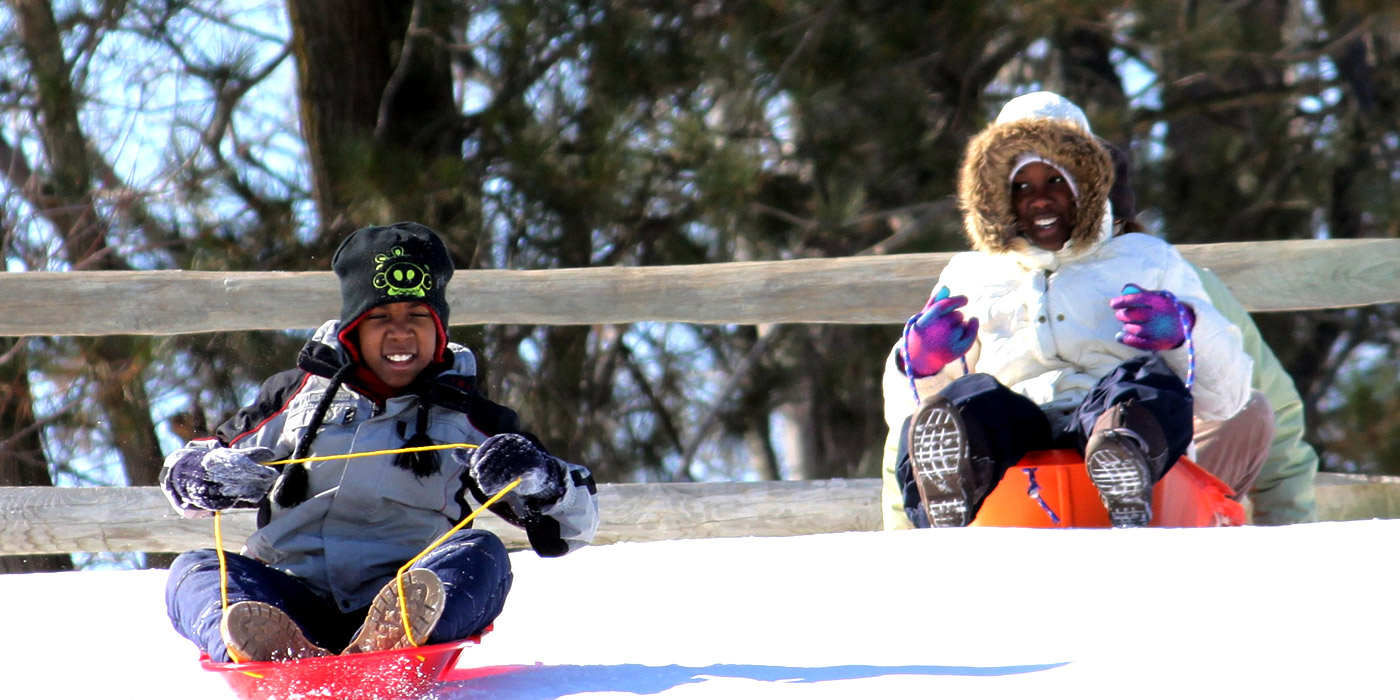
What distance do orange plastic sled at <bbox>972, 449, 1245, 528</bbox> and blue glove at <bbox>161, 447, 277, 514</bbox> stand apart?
1299 millimetres

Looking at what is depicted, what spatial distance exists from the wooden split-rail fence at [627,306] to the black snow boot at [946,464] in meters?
1.36

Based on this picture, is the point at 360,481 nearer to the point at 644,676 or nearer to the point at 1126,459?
the point at 644,676

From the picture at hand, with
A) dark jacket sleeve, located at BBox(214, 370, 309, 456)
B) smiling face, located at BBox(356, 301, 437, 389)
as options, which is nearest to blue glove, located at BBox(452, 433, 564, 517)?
smiling face, located at BBox(356, 301, 437, 389)

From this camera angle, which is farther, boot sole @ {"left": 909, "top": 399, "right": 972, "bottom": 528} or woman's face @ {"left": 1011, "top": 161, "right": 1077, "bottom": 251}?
woman's face @ {"left": 1011, "top": 161, "right": 1077, "bottom": 251}

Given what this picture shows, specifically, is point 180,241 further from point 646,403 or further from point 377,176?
point 646,403

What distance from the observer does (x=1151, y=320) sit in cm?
262

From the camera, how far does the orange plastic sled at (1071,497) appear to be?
2.65 meters

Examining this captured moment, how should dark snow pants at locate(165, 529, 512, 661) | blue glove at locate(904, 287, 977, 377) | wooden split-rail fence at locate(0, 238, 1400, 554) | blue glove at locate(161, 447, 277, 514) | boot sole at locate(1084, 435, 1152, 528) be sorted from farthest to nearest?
wooden split-rail fence at locate(0, 238, 1400, 554), blue glove at locate(904, 287, 977, 377), boot sole at locate(1084, 435, 1152, 528), blue glove at locate(161, 447, 277, 514), dark snow pants at locate(165, 529, 512, 661)

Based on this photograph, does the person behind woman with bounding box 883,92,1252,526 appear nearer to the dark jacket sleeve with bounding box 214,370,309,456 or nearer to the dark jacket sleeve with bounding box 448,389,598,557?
the dark jacket sleeve with bounding box 448,389,598,557

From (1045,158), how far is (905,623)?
48.7 inches

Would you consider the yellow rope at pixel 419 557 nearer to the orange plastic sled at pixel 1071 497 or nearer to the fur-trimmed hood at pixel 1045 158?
the orange plastic sled at pixel 1071 497

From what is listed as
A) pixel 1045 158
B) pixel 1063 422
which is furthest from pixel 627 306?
pixel 1063 422

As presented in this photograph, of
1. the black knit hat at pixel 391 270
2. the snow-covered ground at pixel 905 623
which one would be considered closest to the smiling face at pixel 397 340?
the black knit hat at pixel 391 270

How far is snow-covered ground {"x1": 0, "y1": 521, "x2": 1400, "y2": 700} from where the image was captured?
1.77m
